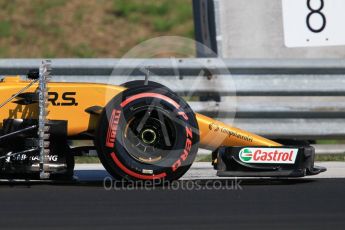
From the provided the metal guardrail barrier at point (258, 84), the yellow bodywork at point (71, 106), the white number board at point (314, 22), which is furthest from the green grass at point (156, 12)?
the yellow bodywork at point (71, 106)

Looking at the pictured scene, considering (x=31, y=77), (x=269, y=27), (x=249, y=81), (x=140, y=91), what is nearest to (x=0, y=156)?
(x=31, y=77)

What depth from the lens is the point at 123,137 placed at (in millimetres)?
7605

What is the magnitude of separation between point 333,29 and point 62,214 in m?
5.50

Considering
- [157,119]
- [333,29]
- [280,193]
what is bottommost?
[280,193]

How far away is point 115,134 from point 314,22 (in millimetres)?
4061

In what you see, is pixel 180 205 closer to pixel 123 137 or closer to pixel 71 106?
pixel 123 137

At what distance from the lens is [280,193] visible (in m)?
7.40

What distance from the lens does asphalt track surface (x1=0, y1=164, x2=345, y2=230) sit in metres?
6.05

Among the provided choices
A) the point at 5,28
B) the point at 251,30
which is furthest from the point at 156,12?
the point at 251,30

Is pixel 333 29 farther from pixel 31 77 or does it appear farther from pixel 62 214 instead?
pixel 62 214

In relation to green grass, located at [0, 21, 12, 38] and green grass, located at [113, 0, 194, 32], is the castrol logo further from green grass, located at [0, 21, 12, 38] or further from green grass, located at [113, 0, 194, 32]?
green grass, located at [113, 0, 194, 32]

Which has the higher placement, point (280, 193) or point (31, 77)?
point (31, 77)

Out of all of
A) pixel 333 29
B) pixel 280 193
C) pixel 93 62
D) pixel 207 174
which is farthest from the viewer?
pixel 333 29

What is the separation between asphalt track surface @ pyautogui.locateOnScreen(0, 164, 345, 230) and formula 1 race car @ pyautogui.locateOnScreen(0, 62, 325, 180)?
156mm
